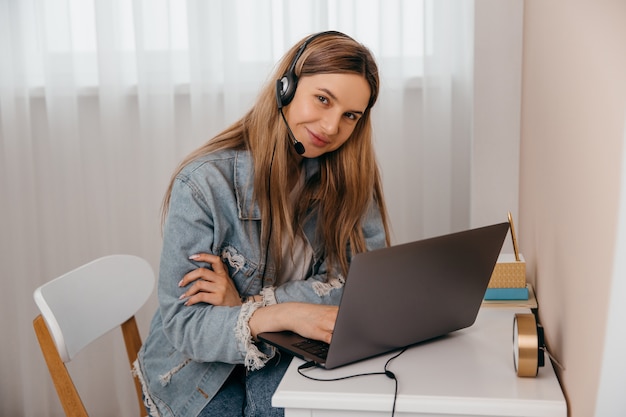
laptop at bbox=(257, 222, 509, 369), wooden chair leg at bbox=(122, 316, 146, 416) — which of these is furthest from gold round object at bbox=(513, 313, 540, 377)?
wooden chair leg at bbox=(122, 316, 146, 416)

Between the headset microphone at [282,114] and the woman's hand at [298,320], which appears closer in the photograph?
the woman's hand at [298,320]

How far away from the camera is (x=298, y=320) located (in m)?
1.14

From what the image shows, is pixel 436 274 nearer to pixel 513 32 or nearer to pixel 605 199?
pixel 605 199

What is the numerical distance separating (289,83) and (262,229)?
0.94 feet

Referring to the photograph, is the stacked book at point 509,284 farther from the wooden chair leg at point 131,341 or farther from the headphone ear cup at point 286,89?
the wooden chair leg at point 131,341

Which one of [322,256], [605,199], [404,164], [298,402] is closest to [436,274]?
[298,402]

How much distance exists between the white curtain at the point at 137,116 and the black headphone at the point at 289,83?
0.76 metres

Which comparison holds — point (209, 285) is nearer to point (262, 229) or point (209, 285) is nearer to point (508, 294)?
point (262, 229)

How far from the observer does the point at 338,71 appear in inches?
53.1

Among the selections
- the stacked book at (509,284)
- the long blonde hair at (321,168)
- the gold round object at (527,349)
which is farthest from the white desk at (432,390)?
the long blonde hair at (321,168)

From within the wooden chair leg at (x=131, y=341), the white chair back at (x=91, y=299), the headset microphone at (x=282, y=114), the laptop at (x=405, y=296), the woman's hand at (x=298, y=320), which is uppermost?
the headset microphone at (x=282, y=114)

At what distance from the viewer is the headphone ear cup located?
1380mm

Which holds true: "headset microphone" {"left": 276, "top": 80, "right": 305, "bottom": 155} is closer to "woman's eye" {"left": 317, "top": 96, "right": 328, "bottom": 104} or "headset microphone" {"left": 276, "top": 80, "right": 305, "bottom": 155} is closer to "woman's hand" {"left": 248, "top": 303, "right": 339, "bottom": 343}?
"woman's eye" {"left": 317, "top": 96, "right": 328, "bottom": 104}

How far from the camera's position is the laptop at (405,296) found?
954mm
